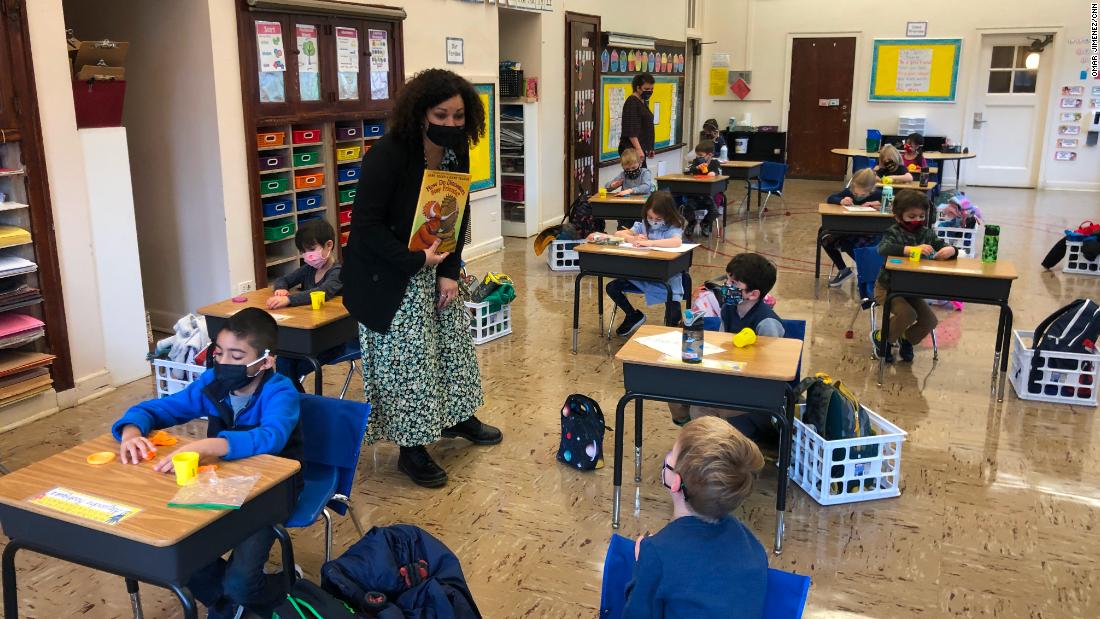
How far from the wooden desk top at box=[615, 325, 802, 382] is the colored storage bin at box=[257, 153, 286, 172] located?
348 centimetres

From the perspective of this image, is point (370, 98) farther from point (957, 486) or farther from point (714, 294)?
point (957, 486)

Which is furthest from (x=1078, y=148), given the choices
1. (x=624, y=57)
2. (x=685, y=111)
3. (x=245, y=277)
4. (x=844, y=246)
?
(x=245, y=277)

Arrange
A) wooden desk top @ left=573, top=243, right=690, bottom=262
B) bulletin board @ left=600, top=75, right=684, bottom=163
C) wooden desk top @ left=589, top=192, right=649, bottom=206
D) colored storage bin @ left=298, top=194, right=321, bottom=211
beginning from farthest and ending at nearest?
bulletin board @ left=600, top=75, right=684, bottom=163
wooden desk top @ left=589, top=192, right=649, bottom=206
colored storage bin @ left=298, top=194, right=321, bottom=211
wooden desk top @ left=573, top=243, right=690, bottom=262

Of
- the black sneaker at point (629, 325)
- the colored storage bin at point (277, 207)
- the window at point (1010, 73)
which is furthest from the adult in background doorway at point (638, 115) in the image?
the window at point (1010, 73)

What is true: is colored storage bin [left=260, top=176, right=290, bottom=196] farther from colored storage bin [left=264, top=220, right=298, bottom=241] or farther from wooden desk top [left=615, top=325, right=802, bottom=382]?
wooden desk top [left=615, top=325, right=802, bottom=382]

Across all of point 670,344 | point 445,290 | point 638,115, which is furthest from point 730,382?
point 638,115

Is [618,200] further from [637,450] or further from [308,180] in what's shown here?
[637,450]

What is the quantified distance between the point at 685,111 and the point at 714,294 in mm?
10942

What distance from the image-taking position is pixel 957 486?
148 inches

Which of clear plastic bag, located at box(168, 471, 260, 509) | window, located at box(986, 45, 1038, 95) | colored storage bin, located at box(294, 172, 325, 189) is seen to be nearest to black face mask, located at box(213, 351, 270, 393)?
clear plastic bag, located at box(168, 471, 260, 509)

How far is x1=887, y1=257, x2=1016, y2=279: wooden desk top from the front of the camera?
15.1 feet

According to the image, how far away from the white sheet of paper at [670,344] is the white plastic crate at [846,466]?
23.5 inches

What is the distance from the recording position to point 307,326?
359 centimetres

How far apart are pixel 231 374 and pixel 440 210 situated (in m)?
1.19
